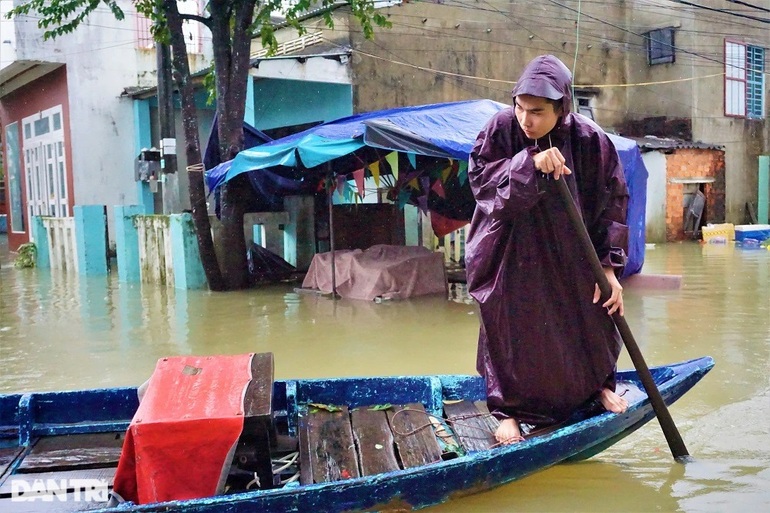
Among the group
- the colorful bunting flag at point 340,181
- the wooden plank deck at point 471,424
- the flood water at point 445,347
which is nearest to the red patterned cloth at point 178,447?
the flood water at point 445,347

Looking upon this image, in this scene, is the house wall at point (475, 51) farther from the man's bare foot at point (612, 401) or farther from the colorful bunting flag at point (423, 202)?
the man's bare foot at point (612, 401)

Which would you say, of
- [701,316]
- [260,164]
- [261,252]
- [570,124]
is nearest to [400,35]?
[261,252]

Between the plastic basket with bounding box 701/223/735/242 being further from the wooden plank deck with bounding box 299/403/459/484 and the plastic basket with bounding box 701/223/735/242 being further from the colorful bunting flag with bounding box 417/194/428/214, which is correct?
the wooden plank deck with bounding box 299/403/459/484

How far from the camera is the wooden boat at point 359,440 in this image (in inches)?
125

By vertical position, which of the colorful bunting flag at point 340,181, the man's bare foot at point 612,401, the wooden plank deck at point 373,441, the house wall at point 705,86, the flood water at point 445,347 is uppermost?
the house wall at point 705,86

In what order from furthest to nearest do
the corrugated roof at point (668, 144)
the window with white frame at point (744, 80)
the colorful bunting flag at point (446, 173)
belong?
the window with white frame at point (744, 80)
the corrugated roof at point (668, 144)
the colorful bunting flag at point (446, 173)

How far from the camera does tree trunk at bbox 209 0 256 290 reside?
10.4 meters

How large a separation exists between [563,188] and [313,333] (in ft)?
16.0

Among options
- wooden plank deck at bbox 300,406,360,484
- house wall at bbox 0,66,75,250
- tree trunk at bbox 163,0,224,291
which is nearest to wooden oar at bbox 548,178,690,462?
wooden plank deck at bbox 300,406,360,484

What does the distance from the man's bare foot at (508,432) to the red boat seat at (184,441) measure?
1.15 metres

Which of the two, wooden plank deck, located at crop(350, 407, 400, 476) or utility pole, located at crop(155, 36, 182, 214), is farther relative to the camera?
utility pole, located at crop(155, 36, 182, 214)

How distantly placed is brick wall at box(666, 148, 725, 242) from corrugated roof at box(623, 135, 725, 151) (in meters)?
0.13

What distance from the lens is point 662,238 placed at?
19.5 meters

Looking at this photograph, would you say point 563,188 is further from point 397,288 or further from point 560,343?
point 397,288
